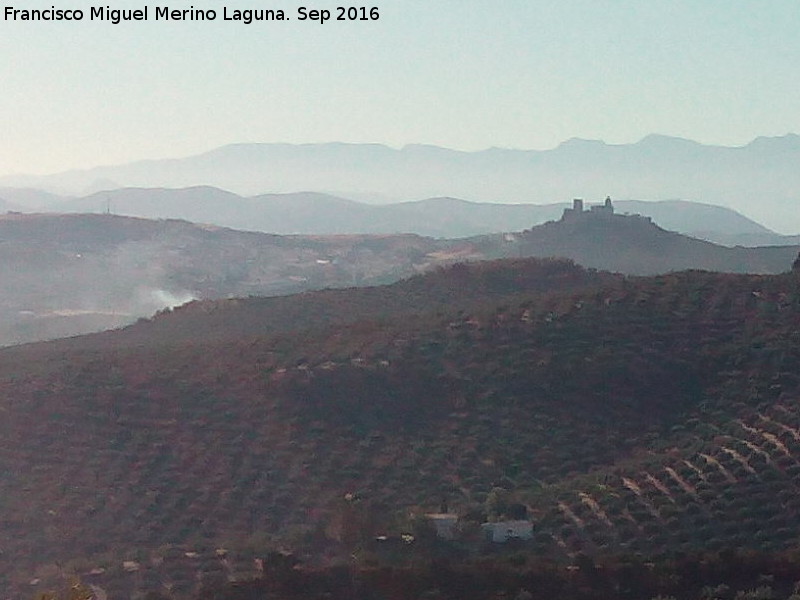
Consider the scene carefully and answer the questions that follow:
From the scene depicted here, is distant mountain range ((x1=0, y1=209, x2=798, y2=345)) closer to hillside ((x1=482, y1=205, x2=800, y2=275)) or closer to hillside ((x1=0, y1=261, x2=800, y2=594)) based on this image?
hillside ((x1=482, y1=205, x2=800, y2=275))

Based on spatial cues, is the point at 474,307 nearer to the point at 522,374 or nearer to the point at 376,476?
the point at 522,374

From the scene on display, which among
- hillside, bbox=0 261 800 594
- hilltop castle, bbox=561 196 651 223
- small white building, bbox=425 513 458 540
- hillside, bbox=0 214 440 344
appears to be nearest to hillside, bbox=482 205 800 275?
hilltop castle, bbox=561 196 651 223

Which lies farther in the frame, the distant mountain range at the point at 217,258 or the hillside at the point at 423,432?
the distant mountain range at the point at 217,258

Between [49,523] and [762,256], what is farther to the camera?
[762,256]

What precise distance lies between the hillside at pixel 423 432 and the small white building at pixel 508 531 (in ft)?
0.80

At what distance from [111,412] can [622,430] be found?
9.92 m

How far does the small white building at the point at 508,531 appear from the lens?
1622cm

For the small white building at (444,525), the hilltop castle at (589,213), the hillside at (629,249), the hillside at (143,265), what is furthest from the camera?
the hilltop castle at (589,213)

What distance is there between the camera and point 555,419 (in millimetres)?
21938

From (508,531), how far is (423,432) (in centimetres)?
577

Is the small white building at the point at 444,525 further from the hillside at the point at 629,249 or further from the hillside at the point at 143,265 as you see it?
the hillside at the point at 629,249

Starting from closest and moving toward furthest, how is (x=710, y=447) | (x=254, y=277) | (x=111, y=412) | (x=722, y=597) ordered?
(x=722, y=597) < (x=710, y=447) < (x=111, y=412) < (x=254, y=277)

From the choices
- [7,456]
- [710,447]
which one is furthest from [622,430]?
[7,456]

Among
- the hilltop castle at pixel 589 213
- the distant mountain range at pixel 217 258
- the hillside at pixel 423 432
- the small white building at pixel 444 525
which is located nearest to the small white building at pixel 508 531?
the hillside at pixel 423 432
